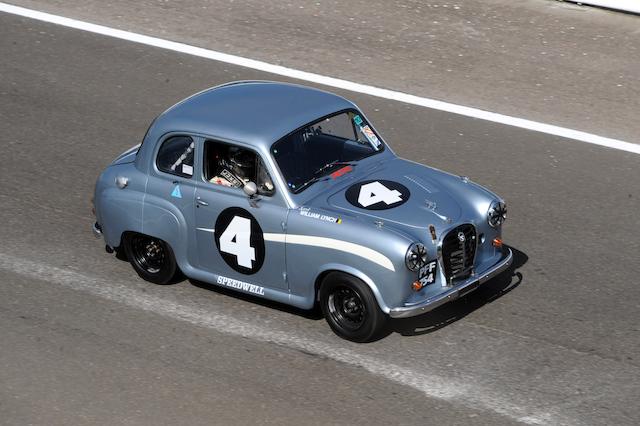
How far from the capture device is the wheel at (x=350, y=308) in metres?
8.14

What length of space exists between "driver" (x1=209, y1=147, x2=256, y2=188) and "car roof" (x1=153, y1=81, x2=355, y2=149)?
0.14 meters

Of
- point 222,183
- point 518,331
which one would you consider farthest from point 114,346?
point 518,331

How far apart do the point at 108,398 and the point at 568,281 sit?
386 cm

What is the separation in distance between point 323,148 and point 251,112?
64 centimetres

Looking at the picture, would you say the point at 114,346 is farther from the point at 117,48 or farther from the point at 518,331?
the point at 117,48

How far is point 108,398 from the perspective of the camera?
782 centimetres

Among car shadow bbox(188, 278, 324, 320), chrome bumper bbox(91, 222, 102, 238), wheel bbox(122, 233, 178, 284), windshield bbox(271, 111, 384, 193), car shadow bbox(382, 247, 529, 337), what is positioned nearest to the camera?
car shadow bbox(382, 247, 529, 337)

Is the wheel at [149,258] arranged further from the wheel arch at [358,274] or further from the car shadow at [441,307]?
the wheel arch at [358,274]

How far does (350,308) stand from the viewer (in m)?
8.37

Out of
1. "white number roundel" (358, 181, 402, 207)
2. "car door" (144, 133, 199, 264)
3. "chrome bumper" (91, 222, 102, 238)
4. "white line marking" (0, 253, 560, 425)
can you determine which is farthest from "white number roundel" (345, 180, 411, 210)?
"chrome bumper" (91, 222, 102, 238)

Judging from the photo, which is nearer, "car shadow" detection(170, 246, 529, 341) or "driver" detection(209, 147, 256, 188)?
"car shadow" detection(170, 246, 529, 341)

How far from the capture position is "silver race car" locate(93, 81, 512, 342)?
818 cm

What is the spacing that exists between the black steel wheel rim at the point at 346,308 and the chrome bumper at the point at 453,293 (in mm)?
339

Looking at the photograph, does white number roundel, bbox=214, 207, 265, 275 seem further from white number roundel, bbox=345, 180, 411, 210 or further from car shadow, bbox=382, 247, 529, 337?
car shadow, bbox=382, 247, 529, 337
